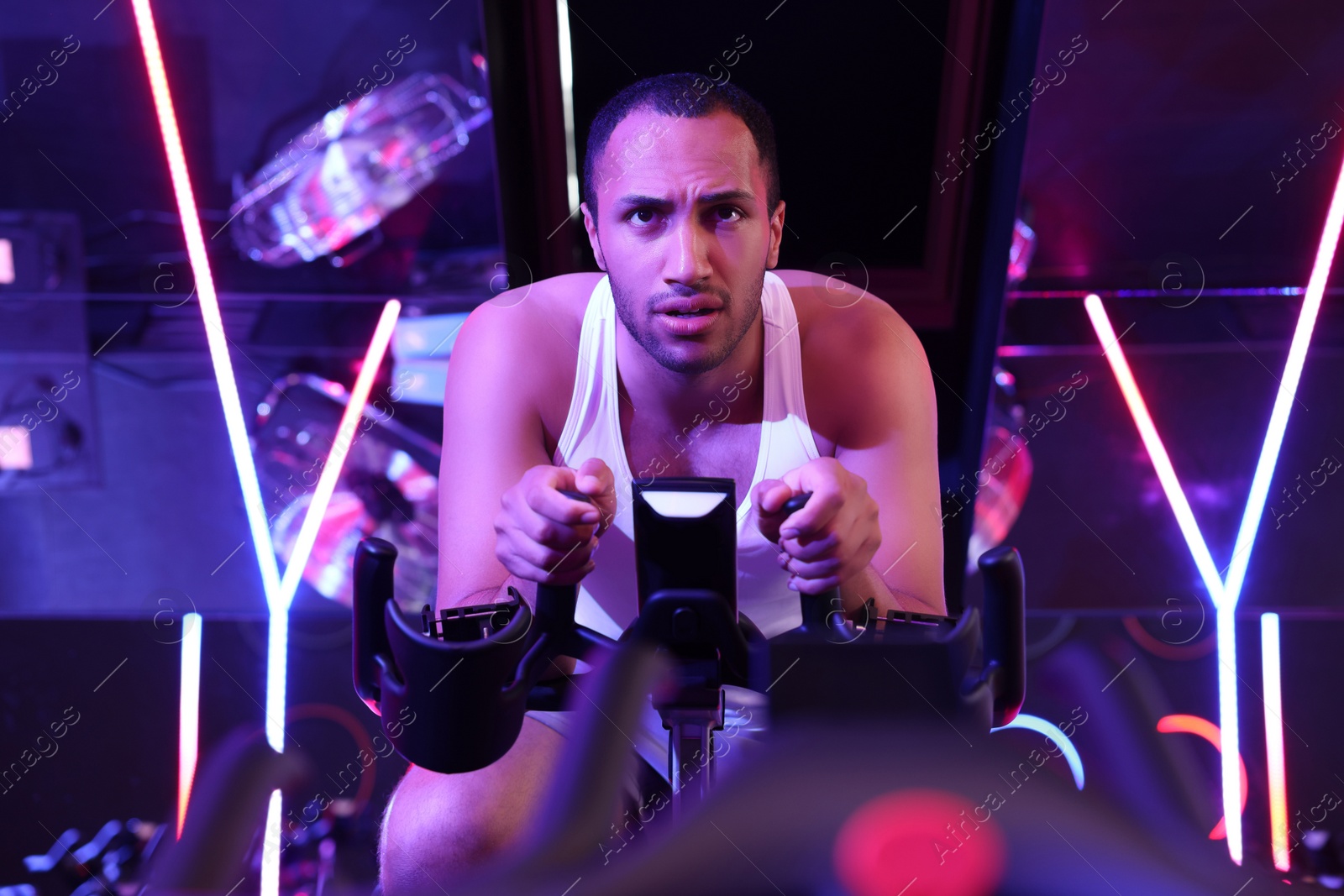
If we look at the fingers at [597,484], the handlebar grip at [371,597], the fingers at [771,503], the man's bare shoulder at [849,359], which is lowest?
the handlebar grip at [371,597]

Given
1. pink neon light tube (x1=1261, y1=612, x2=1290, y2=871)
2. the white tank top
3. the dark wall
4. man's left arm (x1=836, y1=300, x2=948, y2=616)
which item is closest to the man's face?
the white tank top

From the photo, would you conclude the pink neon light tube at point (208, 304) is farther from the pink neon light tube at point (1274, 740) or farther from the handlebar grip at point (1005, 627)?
the pink neon light tube at point (1274, 740)

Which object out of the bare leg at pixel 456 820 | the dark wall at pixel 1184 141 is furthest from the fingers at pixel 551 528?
the dark wall at pixel 1184 141

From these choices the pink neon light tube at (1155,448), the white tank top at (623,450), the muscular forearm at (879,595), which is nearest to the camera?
the muscular forearm at (879,595)

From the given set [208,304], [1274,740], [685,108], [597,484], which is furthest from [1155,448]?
[208,304]

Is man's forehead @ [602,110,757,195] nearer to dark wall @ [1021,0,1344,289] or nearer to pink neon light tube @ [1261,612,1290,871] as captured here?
dark wall @ [1021,0,1344,289]

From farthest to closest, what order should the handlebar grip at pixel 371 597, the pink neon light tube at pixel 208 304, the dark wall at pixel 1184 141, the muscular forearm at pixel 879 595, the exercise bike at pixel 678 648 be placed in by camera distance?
the dark wall at pixel 1184 141, the pink neon light tube at pixel 208 304, the muscular forearm at pixel 879 595, the handlebar grip at pixel 371 597, the exercise bike at pixel 678 648

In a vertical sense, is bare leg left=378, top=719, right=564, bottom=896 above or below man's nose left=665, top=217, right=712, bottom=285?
below

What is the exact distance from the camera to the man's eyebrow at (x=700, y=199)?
1.33m

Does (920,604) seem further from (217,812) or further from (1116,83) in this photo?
(1116,83)

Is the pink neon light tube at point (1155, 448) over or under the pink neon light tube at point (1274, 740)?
over

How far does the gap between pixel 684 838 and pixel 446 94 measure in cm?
226

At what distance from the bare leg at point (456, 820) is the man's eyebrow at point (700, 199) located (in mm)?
717

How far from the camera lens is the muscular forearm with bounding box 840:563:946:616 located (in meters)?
1.09
